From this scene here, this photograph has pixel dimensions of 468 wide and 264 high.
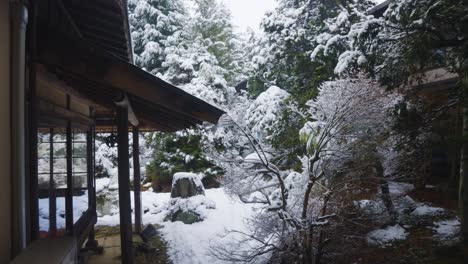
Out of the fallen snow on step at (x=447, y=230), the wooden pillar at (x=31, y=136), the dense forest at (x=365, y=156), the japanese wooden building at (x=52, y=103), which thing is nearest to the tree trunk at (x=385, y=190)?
the dense forest at (x=365, y=156)

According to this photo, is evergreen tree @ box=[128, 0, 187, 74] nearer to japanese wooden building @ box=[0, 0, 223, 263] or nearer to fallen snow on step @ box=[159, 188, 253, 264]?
fallen snow on step @ box=[159, 188, 253, 264]

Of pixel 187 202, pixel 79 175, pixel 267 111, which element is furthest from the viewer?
pixel 187 202

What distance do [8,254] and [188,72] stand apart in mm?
12961

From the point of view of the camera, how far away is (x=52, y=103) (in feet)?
11.6

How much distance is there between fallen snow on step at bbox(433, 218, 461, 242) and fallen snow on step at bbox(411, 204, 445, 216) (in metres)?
0.48

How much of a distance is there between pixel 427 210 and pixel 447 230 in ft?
3.75

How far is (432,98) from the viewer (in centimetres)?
668

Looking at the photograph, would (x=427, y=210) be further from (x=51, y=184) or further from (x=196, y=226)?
(x=51, y=184)

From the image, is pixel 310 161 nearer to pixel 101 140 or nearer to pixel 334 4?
pixel 334 4

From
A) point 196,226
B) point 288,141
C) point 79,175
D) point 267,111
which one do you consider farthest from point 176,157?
point 79,175

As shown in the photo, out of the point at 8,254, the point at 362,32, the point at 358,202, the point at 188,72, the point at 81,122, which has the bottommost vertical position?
the point at 358,202

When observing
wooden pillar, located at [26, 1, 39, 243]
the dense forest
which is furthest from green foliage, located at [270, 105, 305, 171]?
wooden pillar, located at [26, 1, 39, 243]

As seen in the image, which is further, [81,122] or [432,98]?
[432,98]

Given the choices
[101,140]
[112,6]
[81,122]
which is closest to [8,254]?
[112,6]
